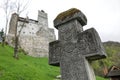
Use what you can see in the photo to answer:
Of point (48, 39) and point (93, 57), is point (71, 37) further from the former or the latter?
point (48, 39)

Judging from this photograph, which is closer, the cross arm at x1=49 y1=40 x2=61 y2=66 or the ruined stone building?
the cross arm at x1=49 y1=40 x2=61 y2=66

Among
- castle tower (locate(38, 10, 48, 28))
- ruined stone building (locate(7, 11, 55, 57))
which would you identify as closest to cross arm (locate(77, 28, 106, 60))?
ruined stone building (locate(7, 11, 55, 57))

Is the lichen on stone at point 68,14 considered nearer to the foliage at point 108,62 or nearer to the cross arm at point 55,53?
the cross arm at point 55,53

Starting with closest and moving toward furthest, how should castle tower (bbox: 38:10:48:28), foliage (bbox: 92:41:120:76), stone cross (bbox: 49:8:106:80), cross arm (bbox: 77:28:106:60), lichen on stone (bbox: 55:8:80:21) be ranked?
cross arm (bbox: 77:28:106:60)
stone cross (bbox: 49:8:106:80)
lichen on stone (bbox: 55:8:80:21)
foliage (bbox: 92:41:120:76)
castle tower (bbox: 38:10:48:28)

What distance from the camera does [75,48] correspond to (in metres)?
4.44

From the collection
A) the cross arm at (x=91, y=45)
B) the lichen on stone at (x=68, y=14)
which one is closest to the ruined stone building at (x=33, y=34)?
the lichen on stone at (x=68, y=14)

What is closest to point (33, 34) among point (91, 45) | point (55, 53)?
point (55, 53)

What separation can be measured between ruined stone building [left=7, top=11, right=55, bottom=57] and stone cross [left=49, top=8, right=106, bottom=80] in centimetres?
5210

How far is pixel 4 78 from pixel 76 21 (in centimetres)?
1758

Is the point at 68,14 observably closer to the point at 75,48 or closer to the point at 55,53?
the point at 75,48

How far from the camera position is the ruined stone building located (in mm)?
59747

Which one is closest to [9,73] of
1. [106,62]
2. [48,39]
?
[106,62]

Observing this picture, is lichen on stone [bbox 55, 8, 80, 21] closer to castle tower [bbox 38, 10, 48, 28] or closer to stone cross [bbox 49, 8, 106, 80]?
stone cross [bbox 49, 8, 106, 80]

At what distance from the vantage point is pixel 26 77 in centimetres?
2158
